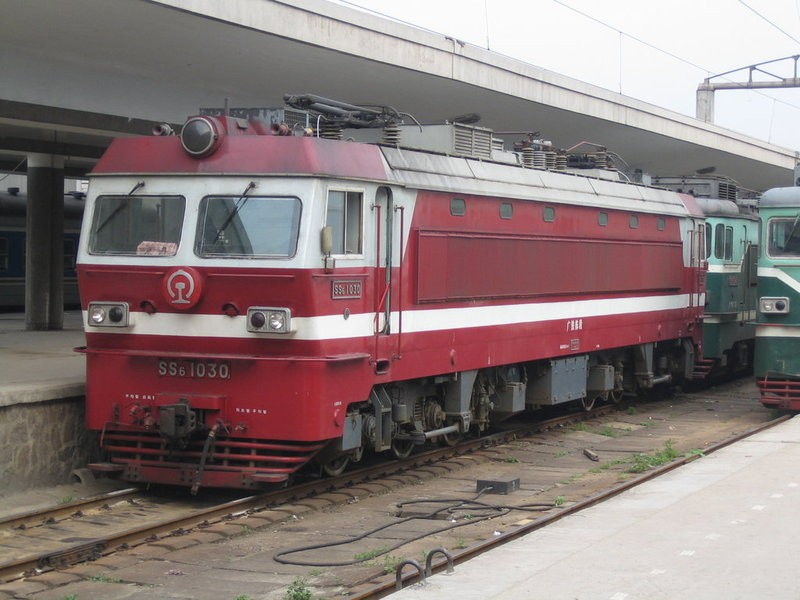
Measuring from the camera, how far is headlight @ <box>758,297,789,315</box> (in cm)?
1669

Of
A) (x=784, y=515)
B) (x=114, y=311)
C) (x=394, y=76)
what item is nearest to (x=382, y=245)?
(x=114, y=311)

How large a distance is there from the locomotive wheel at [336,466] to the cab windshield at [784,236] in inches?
327

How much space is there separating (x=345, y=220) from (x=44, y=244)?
44.9 feet

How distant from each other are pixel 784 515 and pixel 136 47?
36.0ft

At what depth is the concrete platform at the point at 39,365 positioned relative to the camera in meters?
11.3

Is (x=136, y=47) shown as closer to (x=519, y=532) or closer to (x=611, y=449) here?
(x=611, y=449)

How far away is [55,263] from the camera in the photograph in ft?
75.4

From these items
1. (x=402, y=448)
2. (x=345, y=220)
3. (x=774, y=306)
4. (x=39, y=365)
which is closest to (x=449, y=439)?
(x=402, y=448)

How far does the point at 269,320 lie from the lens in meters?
10.1

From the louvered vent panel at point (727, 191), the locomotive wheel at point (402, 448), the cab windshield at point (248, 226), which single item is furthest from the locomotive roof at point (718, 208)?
the cab windshield at point (248, 226)

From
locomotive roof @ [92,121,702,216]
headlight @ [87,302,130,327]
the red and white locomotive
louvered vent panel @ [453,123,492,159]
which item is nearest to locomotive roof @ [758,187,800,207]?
louvered vent panel @ [453,123,492,159]

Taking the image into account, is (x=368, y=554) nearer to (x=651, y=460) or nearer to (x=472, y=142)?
(x=651, y=460)

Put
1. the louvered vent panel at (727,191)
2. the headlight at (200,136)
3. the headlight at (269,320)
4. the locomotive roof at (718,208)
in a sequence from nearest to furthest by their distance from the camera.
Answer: the headlight at (269,320) < the headlight at (200,136) < the locomotive roof at (718,208) < the louvered vent panel at (727,191)

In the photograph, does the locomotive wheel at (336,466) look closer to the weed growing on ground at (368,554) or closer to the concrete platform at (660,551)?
the weed growing on ground at (368,554)
